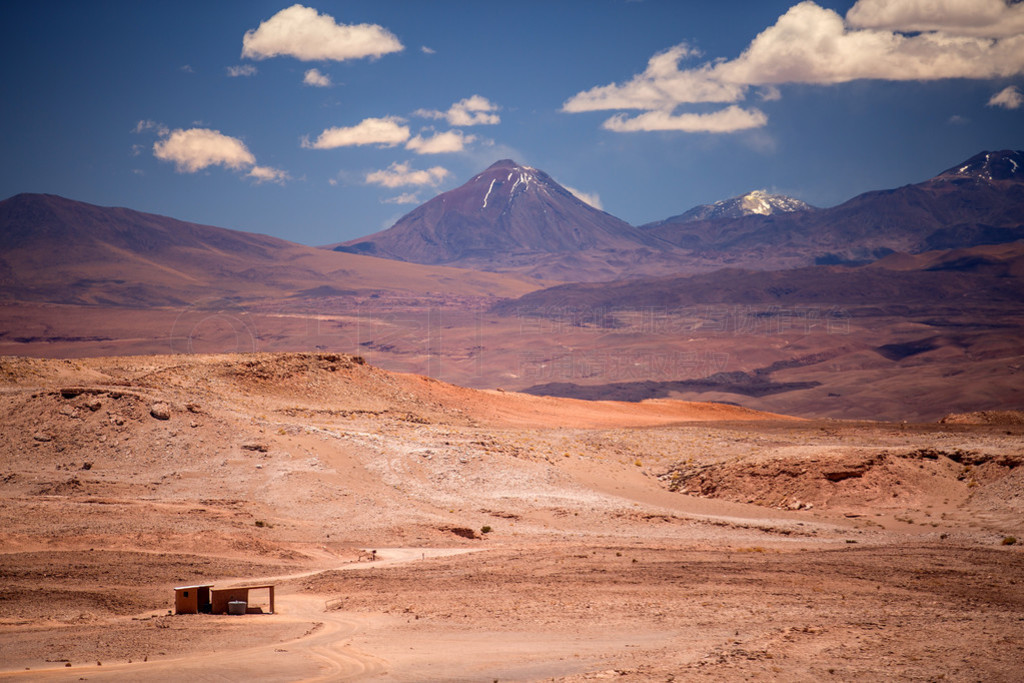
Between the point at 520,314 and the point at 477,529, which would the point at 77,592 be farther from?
the point at 520,314

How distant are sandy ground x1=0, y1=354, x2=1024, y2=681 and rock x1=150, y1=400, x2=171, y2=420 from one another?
0.09 m

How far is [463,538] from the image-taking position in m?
19.1

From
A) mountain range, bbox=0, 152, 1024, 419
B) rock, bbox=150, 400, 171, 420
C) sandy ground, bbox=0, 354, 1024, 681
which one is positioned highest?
mountain range, bbox=0, 152, 1024, 419

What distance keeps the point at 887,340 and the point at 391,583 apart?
107m

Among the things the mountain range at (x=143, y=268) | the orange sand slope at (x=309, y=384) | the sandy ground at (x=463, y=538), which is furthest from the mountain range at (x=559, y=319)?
the sandy ground at (x=463, y=538)

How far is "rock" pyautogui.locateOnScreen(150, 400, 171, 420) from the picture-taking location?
23406 mm

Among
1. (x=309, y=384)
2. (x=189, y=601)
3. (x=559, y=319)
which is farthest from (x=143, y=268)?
(x=189, y=601)

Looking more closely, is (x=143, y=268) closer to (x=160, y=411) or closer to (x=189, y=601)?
(x=160, y=411)

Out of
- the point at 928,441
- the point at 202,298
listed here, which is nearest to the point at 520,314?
the point at 202,298

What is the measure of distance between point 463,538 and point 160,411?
9.57 metres

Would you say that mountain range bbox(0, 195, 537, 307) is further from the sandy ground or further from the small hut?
the small hut

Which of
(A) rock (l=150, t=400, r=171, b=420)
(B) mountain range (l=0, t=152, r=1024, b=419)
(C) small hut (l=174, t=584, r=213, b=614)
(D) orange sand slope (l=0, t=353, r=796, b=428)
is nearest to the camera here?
(C) small hut (l=174, t=584, r=213, b=614)

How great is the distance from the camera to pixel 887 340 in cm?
11000

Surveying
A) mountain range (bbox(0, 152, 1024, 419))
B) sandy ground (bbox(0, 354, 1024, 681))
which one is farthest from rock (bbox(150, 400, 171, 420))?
mountain range (bbox(0, 152, 1024, 419))
